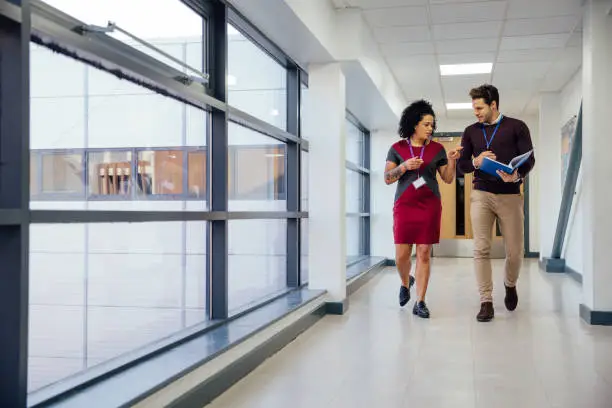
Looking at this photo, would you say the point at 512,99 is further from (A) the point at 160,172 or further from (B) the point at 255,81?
(A) the point at 160,172

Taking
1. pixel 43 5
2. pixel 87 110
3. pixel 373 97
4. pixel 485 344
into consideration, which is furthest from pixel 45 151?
pixel 373 97

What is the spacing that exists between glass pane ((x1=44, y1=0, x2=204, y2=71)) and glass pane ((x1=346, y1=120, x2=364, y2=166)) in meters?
5.60

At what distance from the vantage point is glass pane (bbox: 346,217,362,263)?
9586 millimetres

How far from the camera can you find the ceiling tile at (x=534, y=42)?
20.6ft

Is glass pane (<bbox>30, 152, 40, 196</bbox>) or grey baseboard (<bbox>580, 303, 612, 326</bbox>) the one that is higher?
glass pane (<bbox>30, 152, 40, 196</bbox>)

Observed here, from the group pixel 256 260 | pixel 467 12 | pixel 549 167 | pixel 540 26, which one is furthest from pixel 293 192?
pixel 549 167

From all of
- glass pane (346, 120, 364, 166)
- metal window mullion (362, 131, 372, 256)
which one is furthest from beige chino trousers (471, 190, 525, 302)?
metal window mullion (362, 131, 372, 256)

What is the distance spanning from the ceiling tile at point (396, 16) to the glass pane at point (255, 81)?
90 centimetres

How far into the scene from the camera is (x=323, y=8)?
4996 millimetres

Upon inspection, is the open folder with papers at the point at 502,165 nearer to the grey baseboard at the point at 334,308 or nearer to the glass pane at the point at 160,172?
the grey baseboard at the point at 334,308

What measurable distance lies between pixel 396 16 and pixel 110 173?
11.5ft

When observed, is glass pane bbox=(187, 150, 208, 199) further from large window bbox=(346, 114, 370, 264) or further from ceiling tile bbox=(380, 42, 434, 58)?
large window bbox=(346, 114, 370, 264)

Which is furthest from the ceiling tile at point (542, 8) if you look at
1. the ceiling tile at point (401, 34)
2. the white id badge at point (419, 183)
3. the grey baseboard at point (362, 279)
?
the grey baseboard at point (362, 279)

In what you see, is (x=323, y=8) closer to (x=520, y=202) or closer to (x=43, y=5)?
(x=520, y=202)
